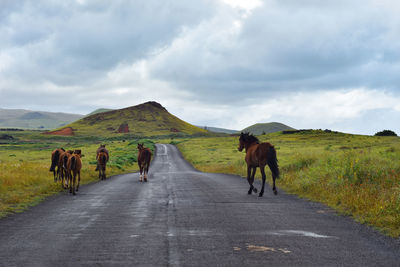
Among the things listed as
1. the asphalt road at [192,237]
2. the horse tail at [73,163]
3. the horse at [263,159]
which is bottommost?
the asphalt road at [192,237]

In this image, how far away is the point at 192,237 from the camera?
746 cm

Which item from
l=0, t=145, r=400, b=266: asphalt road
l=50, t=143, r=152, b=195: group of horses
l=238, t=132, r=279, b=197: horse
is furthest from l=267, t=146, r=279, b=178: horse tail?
l=50, t=143, r=152, b=195: group of horses

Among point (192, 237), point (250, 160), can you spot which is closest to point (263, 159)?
point (250, 160)

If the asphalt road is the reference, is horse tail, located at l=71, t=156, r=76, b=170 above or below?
above

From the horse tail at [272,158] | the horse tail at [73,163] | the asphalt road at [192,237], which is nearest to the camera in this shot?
the asphalt road at [192,237]

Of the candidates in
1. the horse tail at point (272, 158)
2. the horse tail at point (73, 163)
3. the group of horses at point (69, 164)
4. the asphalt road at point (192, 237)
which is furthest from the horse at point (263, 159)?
the horse tail at point (73, 163)

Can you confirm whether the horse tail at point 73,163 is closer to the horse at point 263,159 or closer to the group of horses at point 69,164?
the group of horses at point 69,164

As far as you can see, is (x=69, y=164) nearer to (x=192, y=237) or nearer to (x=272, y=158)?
(x=272, y=158)

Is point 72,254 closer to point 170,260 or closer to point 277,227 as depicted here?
point 170,260

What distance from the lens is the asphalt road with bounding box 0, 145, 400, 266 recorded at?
19.7 feet

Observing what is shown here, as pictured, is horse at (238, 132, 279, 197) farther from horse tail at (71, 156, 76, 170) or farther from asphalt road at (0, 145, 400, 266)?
horse tail at (71, 156, 76, 170)

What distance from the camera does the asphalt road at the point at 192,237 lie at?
19.7 ft

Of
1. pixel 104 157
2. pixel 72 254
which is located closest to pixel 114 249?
pixel 72 254

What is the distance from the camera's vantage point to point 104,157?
83.8ft
